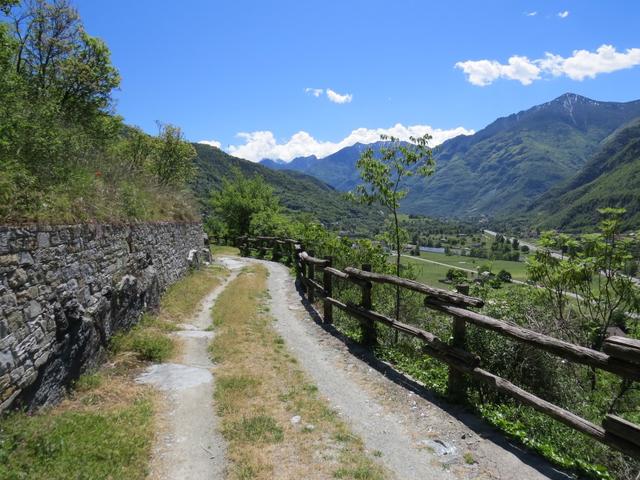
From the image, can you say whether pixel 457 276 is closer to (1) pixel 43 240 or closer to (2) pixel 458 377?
(2) pixel 458 377

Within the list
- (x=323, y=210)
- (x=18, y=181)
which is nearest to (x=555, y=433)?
(x=18, y=181)

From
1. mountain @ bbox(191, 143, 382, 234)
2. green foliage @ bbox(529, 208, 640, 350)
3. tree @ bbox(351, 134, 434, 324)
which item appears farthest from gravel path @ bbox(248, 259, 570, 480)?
mountain @ bbox(191, 143, 382, 234)

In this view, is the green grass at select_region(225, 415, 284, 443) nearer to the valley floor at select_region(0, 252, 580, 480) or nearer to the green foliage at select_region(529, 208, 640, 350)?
the valley floor at select_region(0, 252, 580, 480)

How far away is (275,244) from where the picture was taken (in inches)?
1000

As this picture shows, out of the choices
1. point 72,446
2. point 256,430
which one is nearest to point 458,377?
point 256,430

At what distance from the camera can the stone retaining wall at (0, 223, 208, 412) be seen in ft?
15.2

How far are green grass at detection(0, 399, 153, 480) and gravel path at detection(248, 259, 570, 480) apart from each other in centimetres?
259

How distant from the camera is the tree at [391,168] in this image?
29.9 ft

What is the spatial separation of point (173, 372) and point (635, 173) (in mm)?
222337

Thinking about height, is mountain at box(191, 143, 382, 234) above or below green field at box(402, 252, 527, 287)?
above

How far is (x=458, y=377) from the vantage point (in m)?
5.77

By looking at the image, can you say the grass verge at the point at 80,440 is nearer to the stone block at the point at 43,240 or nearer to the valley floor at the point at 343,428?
the valley floor at the point at 343,428

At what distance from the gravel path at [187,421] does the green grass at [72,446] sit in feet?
0.76

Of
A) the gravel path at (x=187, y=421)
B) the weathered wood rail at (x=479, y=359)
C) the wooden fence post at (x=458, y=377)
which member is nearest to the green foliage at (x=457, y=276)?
the weathered wood rail at (x=479, y=359)
